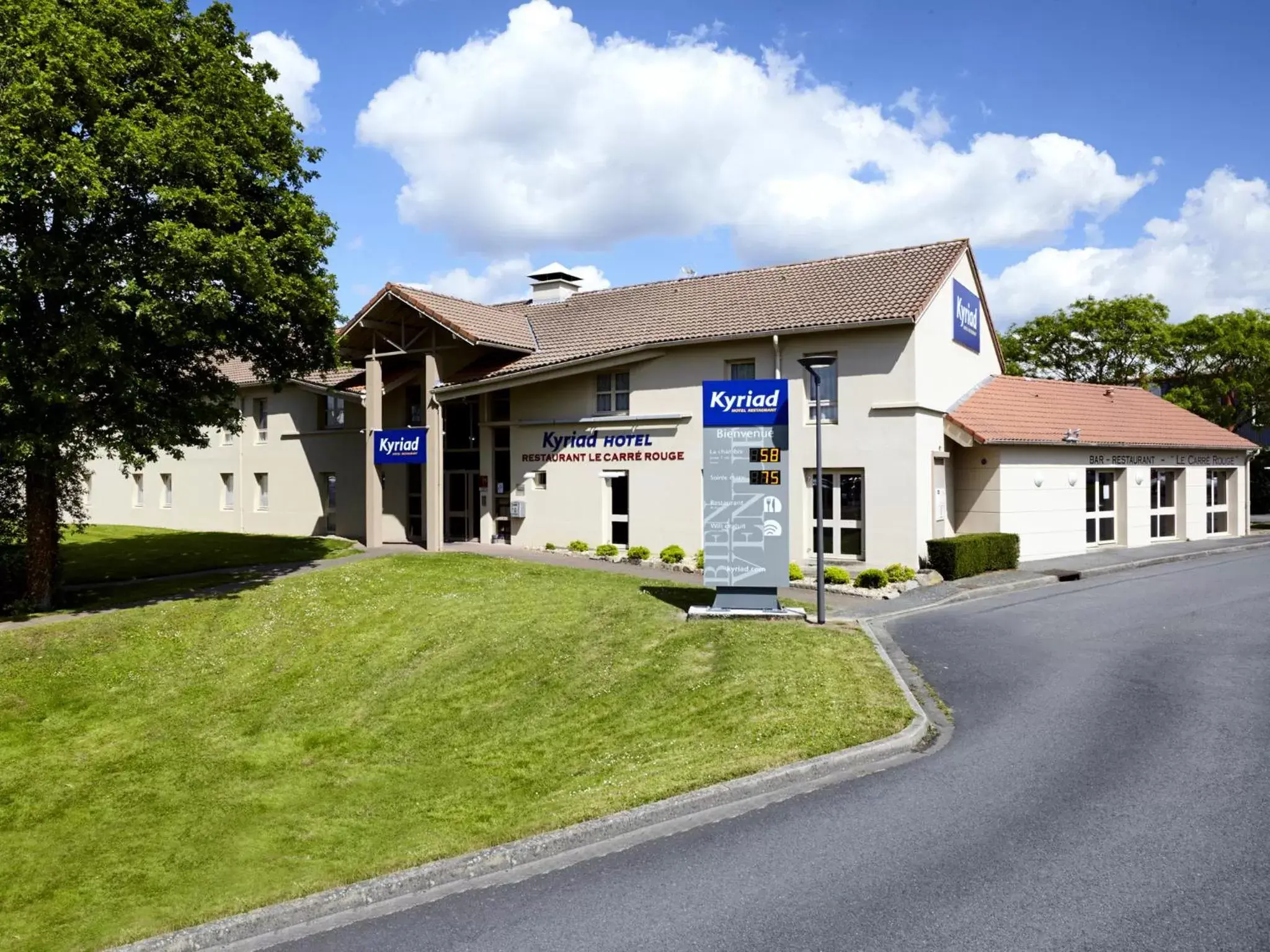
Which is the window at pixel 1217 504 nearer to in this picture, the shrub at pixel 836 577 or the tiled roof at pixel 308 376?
the shrub at pixel 836 577

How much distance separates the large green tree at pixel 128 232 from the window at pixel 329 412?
40.4ft

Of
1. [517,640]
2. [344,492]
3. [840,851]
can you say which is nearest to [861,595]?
[517,640]

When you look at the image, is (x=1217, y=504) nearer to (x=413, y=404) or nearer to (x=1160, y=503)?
(x=1160, y=503)

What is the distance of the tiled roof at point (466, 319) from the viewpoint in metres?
24.3

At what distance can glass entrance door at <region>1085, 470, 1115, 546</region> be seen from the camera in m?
25.1

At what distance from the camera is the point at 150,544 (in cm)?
2791

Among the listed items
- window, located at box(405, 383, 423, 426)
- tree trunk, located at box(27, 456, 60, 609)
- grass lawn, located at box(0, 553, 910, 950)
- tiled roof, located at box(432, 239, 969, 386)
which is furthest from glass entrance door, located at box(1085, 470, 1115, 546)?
tree trunk, located at box(27, 456, 60, 609)

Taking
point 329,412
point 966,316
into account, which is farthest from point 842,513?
point 329,412

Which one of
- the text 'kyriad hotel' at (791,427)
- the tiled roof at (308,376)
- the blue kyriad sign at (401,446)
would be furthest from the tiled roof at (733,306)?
the tiled roof at (308,376)

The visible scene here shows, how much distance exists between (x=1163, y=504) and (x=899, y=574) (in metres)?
13.9

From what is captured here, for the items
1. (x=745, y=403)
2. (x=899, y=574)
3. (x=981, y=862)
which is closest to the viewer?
(x=981, y=862)

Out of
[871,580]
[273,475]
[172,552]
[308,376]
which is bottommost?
[871,580]

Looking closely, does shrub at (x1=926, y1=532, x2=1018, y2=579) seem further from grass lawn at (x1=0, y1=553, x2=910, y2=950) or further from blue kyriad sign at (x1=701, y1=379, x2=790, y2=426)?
blue kyriad sign at (x1=701, y1=379, x2=790, y2=426)

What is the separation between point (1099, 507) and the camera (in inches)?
1008
